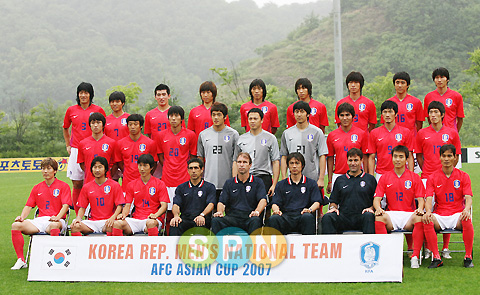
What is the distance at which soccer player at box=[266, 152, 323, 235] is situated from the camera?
6.70 metres

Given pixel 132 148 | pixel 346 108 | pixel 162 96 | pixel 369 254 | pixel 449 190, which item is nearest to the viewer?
pixel 369 254

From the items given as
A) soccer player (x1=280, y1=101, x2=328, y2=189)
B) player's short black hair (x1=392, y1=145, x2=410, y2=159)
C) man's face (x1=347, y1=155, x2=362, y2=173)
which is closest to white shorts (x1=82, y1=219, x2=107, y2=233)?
soccer player (x1=280, y1=101, x2=328, y2=189)

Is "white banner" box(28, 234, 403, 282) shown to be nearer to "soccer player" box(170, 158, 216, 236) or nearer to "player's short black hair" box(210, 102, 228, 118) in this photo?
"soccer player" box(170, 158, 216, 236)

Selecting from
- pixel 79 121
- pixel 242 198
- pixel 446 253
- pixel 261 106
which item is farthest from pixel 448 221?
pixel 79 121

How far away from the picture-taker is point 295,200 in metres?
6.92

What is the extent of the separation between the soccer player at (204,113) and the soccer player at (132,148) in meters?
0.65

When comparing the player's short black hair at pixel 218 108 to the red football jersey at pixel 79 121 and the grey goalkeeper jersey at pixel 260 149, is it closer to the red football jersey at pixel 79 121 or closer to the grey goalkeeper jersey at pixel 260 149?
the grey goalkeeper jersey at pixel 260 149

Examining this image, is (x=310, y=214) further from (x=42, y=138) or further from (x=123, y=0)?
(x=123, y=0)

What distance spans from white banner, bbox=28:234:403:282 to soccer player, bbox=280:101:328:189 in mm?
1703

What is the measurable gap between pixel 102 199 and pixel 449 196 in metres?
4.23

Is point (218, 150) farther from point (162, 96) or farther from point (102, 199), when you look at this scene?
point (102, 199)

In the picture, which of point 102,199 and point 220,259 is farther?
point 102,199

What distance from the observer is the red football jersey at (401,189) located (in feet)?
22.4

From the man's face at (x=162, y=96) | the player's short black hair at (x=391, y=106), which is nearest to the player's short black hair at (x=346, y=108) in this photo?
the player's short black hair at (x=391, y=106)
